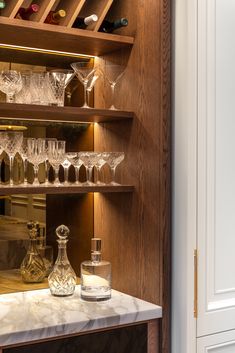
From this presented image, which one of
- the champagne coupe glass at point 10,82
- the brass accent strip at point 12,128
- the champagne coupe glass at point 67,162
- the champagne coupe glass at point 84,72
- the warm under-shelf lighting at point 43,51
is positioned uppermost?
the warm under-shelf lighting at point 43,51

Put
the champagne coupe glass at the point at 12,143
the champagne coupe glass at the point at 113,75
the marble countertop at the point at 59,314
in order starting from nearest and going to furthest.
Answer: the marble countertop at the point at 59,314 < the champagne coupe glass at the point at 12,143 < the champagne coupe glass at the point at 113,75

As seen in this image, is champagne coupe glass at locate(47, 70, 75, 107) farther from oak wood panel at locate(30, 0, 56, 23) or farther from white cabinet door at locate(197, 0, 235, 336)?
white cabinet door at locate(197, 0, 235, 336)

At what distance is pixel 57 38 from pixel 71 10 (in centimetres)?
12

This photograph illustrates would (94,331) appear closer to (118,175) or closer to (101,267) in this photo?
(101,267)

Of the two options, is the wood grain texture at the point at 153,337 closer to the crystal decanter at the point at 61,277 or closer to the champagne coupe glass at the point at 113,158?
the crystal decanter at the point at 61,277

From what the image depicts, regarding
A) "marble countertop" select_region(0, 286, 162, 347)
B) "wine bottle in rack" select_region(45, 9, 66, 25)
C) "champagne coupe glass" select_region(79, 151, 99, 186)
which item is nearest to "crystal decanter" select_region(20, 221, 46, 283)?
"marble countertop" select_region(0, 286, 162, 347)

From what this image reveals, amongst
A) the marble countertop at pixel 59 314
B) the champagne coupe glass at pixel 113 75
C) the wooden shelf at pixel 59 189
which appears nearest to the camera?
the marble countertop at pixel 59 314

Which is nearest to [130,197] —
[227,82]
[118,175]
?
[118,175]

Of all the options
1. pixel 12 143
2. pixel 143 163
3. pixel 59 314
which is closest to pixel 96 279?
pixel 59 314

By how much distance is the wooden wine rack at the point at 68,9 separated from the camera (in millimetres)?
1929

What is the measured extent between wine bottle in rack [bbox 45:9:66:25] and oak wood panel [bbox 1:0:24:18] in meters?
0.17

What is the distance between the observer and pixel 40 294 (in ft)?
7.11

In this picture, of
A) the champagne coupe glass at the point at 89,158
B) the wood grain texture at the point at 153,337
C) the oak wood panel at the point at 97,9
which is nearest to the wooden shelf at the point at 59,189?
the champagne coupe glass at the point at 89,158

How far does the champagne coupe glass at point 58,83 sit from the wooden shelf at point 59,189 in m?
0.36
